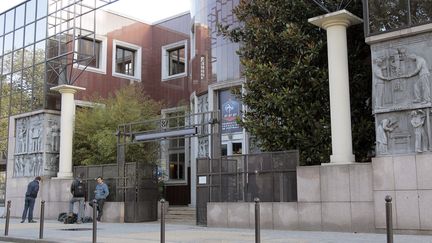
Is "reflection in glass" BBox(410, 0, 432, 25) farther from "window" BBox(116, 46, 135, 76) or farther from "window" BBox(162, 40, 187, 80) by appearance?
"window" BBox(116, 46, 135, 76)

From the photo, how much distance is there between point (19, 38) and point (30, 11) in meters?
1.61

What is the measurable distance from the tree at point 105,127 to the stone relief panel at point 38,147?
1036 millimetres

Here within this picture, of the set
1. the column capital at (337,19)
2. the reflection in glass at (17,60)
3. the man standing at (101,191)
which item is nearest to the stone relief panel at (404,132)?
the column capital at (337,19)

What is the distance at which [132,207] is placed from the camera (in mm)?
Answer: 19719

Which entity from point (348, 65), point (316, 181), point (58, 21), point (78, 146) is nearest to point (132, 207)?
point (78, 146)

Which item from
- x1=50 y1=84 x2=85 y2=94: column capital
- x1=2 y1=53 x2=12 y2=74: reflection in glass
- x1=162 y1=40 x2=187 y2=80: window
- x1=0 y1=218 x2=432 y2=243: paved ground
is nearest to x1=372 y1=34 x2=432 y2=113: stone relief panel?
x1=0 y1=218 x2=432 y2=243: paved ground

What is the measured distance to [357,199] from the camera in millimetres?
13352

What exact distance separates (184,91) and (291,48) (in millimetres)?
14197

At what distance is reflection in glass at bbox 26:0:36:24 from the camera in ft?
90.3

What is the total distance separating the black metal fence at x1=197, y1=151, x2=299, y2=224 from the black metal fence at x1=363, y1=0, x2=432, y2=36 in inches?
158

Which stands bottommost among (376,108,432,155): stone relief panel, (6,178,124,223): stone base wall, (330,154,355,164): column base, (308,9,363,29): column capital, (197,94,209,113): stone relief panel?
(6,178,124,223): stone base wall

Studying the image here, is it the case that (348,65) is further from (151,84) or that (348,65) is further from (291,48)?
(151,84)

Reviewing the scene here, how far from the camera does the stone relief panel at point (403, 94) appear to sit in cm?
1260

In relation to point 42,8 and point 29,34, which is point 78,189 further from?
point 42,8
